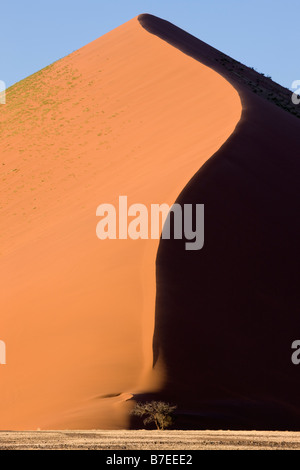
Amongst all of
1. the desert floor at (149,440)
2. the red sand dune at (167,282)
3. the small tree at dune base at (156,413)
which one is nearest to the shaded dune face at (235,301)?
the red sand dune at (167,282)

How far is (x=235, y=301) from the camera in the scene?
18.0 metres

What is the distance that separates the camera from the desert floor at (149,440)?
11.7 m

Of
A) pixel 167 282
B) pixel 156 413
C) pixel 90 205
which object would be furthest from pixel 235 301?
pixel 90 205

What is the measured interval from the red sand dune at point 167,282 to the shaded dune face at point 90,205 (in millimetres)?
47

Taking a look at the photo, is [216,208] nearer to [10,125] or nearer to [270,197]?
[270,197]

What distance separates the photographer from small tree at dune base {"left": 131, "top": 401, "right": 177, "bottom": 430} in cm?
1435

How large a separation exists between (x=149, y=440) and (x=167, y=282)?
535cm

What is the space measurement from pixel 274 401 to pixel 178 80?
18.4 m

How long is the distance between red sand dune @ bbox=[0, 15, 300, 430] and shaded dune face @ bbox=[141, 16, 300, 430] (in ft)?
0.09

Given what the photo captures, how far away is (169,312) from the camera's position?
663 inches

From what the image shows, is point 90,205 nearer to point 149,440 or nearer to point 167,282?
point 167,282

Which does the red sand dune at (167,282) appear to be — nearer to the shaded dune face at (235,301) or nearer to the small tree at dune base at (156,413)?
the shaded dune face at (235,301)

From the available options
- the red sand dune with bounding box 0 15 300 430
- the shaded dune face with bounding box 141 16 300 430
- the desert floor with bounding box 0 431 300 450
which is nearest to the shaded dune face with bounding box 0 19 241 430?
the red sand dune with bounding box 0 15 300 430

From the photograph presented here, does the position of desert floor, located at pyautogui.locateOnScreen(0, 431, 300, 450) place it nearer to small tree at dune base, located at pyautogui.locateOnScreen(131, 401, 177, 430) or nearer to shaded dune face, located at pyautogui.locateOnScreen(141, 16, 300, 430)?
small tree at dune base, located at pyautogui.locateOnScreen(131, 401, 177, 430)
